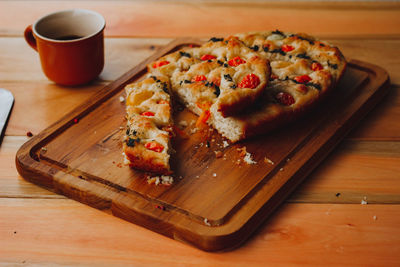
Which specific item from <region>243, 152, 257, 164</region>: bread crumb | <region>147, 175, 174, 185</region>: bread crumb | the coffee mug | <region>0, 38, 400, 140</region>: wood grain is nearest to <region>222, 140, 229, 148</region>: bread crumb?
<region>243, 152, 257, 164</region>: bread crumb

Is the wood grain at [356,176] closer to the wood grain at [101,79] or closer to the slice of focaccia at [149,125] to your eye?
the wood grain at [101,79]

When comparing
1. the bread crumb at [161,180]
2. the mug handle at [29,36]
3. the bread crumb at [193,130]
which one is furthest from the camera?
the mug handle at [29,36]

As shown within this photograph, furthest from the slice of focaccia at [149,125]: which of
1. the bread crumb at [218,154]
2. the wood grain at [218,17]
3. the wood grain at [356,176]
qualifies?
the wood grain at [218,17]

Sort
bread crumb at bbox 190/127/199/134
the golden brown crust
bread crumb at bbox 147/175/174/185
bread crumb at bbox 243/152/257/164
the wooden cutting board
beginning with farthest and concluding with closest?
1. bread crumb at bbox 190/127/199/134
2. the golden brown crust
3. bread crumb at bbox 243/152/257/164
4. bread crumb at bbox 147/175/174/185
5. the wooden cutting board

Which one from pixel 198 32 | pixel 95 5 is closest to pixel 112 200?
pixel 198 32

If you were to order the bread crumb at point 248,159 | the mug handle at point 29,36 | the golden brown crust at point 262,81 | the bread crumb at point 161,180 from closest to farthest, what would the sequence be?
the bread crumb at point 161,180, the bread crumb at point 248,159, the golden brown crust at point 262,81, the mug handle at point 29,36

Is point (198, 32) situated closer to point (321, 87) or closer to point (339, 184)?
point (321, 87)

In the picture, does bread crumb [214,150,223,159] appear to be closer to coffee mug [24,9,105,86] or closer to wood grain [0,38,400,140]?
wood grain [0,38,400,140]
